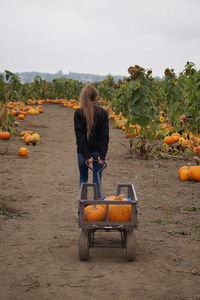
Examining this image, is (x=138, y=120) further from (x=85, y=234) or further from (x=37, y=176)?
(x=85, y=234)

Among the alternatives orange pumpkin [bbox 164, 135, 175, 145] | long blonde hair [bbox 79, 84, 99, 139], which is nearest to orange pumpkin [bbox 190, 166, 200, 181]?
orange pumpkin [bbox 164, 135, 175, 145]

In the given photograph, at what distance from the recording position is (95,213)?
4.88 meters

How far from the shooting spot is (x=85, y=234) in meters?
4.88

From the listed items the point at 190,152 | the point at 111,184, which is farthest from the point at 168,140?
the point at 111,184

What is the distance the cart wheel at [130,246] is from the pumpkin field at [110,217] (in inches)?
3.0

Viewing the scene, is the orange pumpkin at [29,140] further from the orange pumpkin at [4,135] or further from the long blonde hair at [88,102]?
the long blonde hair at [88,102]

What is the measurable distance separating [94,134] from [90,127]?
0.17 m

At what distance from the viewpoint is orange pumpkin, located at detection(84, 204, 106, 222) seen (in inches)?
192

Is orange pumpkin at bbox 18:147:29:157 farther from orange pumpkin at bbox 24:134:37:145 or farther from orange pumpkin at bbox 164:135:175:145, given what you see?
orange pumpkin at bbox 164:135:175:145

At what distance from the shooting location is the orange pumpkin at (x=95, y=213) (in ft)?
16.0

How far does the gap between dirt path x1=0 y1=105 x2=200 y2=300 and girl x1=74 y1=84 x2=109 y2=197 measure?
1022 mm

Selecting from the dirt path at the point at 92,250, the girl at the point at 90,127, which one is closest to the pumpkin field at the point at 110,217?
the dirt path at the point at 92,250

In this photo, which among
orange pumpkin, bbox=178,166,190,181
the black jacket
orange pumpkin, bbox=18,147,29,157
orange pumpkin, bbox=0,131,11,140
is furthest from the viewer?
orange pumpkin, bbox=0,131,11,140

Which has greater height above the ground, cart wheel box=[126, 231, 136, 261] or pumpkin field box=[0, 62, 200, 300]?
cart wheel box=[126, 231, 136, 261]
